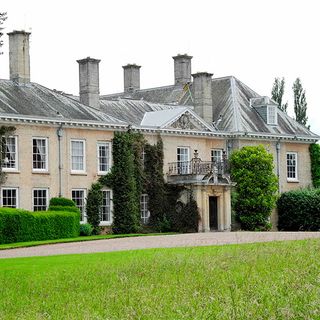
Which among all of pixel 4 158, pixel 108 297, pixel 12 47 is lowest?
pixel 108 297

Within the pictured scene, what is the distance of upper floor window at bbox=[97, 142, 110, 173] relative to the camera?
4631 cm

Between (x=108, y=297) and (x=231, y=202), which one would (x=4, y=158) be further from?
(x=108, y=297)

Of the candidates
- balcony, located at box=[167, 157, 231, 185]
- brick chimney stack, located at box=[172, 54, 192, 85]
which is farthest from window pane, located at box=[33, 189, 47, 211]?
brick chimney stack, located at box=[172, 54, 192, 85]

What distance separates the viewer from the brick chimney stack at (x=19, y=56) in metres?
45.2

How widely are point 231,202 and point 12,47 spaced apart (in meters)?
14.7

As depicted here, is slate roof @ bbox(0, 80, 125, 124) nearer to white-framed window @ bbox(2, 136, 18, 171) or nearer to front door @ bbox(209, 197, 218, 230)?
white-framed window @ bbox(2, 136, 18, 171)

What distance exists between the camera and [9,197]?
139ft

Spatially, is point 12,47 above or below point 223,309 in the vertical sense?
above

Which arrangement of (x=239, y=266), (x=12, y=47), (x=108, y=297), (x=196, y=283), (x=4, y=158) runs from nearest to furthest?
(x=108, y=297) → (x=196, y=283) → (x=239, y=266) → (x=4, y=158) → (x=12, y=47)

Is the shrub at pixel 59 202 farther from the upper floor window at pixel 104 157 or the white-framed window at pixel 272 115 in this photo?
the white-framed window at pixel 272 115

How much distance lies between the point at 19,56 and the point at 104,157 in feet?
21.7

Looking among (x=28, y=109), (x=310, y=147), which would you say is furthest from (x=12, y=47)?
(x=310, y=147)

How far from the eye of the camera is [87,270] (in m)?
22.1

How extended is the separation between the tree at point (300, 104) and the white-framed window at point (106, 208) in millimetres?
26608
